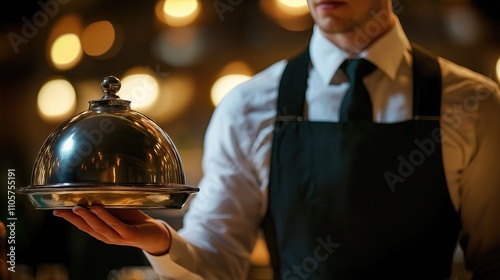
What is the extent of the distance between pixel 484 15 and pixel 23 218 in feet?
8.88

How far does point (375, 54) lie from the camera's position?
6.74ft

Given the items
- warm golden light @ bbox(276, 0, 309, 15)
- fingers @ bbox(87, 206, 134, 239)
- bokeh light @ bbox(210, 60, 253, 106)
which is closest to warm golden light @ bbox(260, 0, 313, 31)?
warm golden light @ bbox(276, 0, 309, 15)

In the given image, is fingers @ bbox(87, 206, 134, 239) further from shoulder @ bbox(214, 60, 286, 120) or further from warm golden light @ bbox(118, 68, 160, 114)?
warm golden light @ bbox(118, 68, 160, 114)

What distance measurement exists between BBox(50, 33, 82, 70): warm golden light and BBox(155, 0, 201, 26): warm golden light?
1.61 feet

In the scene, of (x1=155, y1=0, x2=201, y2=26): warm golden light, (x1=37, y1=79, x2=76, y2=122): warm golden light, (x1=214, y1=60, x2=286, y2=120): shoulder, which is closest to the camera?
(x1=214, y1=60, x2=286, y2=120): shoulder

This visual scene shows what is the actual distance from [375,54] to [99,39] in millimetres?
2428

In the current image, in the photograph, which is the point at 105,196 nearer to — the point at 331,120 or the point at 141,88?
the point at 331,120

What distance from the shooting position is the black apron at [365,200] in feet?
6.31

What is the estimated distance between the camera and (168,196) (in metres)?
1.34

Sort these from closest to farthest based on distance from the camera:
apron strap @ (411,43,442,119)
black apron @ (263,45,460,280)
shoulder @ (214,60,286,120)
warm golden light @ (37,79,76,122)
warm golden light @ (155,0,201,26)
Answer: black apron @ (263,45,460,280)
apron strap @ (411,43,442,119)
shoulder @ (214,60,286,120)
warm golden light @ (155,0,201,26)
warm golden light @ (37,79,76,122)

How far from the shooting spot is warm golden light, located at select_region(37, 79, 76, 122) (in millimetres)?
4172

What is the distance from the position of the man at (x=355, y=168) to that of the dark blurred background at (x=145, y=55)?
1942 millimetres

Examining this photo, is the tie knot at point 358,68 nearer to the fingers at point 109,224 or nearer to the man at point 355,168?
the man at point 355,168

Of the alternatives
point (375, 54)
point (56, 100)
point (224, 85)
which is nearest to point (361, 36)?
point (375, 54)
